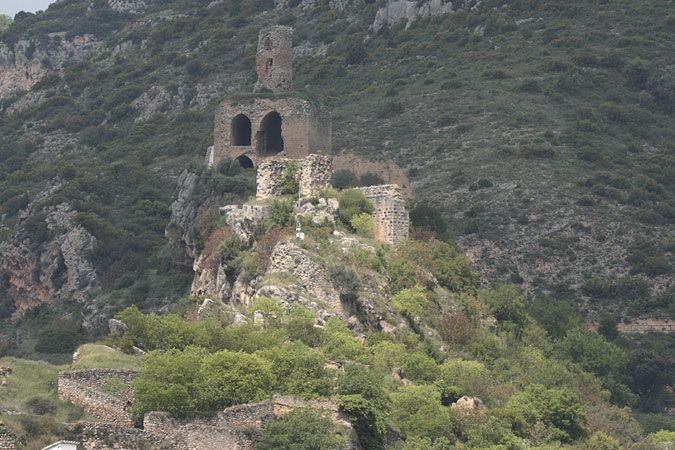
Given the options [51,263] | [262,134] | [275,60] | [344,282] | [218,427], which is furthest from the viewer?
[51,263]

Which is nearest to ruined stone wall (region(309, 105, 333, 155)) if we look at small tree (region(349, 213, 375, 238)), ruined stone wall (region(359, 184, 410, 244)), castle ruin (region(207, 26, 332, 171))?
castle ruin (region(207, 26, 332, 171))

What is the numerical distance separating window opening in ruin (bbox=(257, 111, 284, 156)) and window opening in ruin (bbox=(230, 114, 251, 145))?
4.13 feet

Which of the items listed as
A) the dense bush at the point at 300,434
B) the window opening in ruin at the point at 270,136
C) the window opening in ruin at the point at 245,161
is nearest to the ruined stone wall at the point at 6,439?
the dense bush at the point at 300,434

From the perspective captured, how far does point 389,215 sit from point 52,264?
130ft

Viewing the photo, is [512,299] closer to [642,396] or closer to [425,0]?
[642,396]

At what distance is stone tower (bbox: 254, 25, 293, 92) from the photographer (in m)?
75.2

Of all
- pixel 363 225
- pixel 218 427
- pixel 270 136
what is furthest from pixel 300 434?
pixel 270 136

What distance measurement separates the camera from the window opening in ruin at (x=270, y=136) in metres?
73.6

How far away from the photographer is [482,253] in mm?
91250

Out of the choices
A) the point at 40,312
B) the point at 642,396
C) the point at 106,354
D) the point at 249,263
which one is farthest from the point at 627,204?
the point at 106,354

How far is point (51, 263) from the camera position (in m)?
91.6

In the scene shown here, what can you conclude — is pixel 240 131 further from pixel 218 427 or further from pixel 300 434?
pixel 218 427

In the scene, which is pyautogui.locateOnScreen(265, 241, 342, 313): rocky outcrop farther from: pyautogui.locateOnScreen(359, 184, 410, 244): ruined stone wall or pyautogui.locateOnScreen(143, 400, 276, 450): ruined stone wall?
pyautogui.locateOnScreen(143, 400, 276, 450): ruined stone wall

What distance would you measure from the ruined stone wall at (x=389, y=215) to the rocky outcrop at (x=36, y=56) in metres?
93.8
